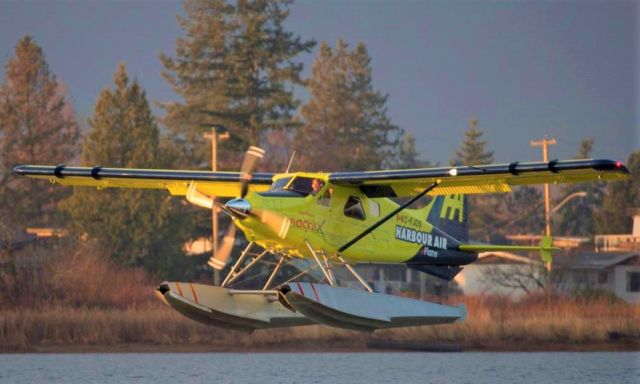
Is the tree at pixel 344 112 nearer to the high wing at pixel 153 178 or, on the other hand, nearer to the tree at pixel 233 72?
the tree at pixel 233 72

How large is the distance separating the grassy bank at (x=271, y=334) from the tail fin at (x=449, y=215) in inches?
477

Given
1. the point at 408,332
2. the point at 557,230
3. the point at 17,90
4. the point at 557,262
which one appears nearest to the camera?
the point at 408,332

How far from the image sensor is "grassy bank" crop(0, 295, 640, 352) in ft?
115

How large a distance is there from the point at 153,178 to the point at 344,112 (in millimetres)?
59908

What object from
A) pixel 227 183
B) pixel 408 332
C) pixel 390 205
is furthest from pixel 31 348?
pixel 390 205

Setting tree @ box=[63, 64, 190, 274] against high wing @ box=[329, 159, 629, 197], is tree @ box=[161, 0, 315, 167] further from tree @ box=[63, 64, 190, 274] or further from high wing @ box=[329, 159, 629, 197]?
high wing @ box=[329, 159, 629, 197]

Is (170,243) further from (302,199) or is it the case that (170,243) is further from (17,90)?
(302,199)

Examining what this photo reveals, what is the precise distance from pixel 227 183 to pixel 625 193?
47275mm

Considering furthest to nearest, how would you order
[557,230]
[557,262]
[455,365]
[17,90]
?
[557,230], [17,90], [557,262], [455,365]

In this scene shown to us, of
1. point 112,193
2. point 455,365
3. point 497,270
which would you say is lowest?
point 455,365

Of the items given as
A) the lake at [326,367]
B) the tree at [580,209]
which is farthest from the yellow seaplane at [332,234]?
the tree at [580,209]

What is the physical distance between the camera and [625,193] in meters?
66.2

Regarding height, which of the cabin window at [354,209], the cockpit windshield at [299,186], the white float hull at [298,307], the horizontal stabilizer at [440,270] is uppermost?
the cockpit windshield at [299,186]

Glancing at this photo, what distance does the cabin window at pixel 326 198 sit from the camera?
20.0 metres
